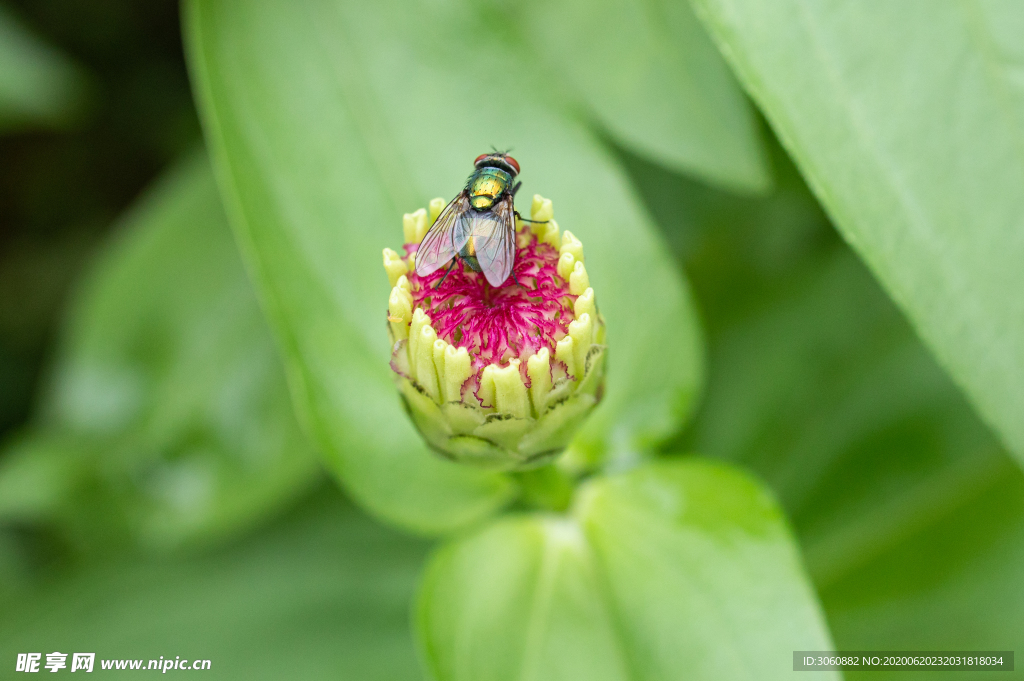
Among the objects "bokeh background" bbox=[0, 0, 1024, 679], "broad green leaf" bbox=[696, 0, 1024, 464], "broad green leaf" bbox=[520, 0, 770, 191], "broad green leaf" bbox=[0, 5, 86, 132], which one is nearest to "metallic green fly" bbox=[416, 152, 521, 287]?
"broad green leaf" bbox=[696, 0, 1024, 464]

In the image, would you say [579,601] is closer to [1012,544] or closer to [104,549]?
[1012,544]

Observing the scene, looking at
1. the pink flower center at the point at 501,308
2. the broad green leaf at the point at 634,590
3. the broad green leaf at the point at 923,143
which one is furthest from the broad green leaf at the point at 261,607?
the broad green leaf at the point at 923,143

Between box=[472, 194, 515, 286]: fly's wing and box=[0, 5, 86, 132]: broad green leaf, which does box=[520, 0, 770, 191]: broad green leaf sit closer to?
box=[472, 194, 515, 286]: fly's wing

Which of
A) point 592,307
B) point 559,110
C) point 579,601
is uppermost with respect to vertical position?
point 559,110

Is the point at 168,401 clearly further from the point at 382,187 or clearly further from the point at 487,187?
the point at 487,187

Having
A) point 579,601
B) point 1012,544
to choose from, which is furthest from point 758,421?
point 579,601

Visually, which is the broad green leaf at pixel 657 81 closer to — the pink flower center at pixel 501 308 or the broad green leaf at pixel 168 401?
the pink flower center at pixel 501 308

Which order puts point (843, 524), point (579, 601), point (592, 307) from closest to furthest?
point (592, 307) < point (579, 601) < point (843, 524)
